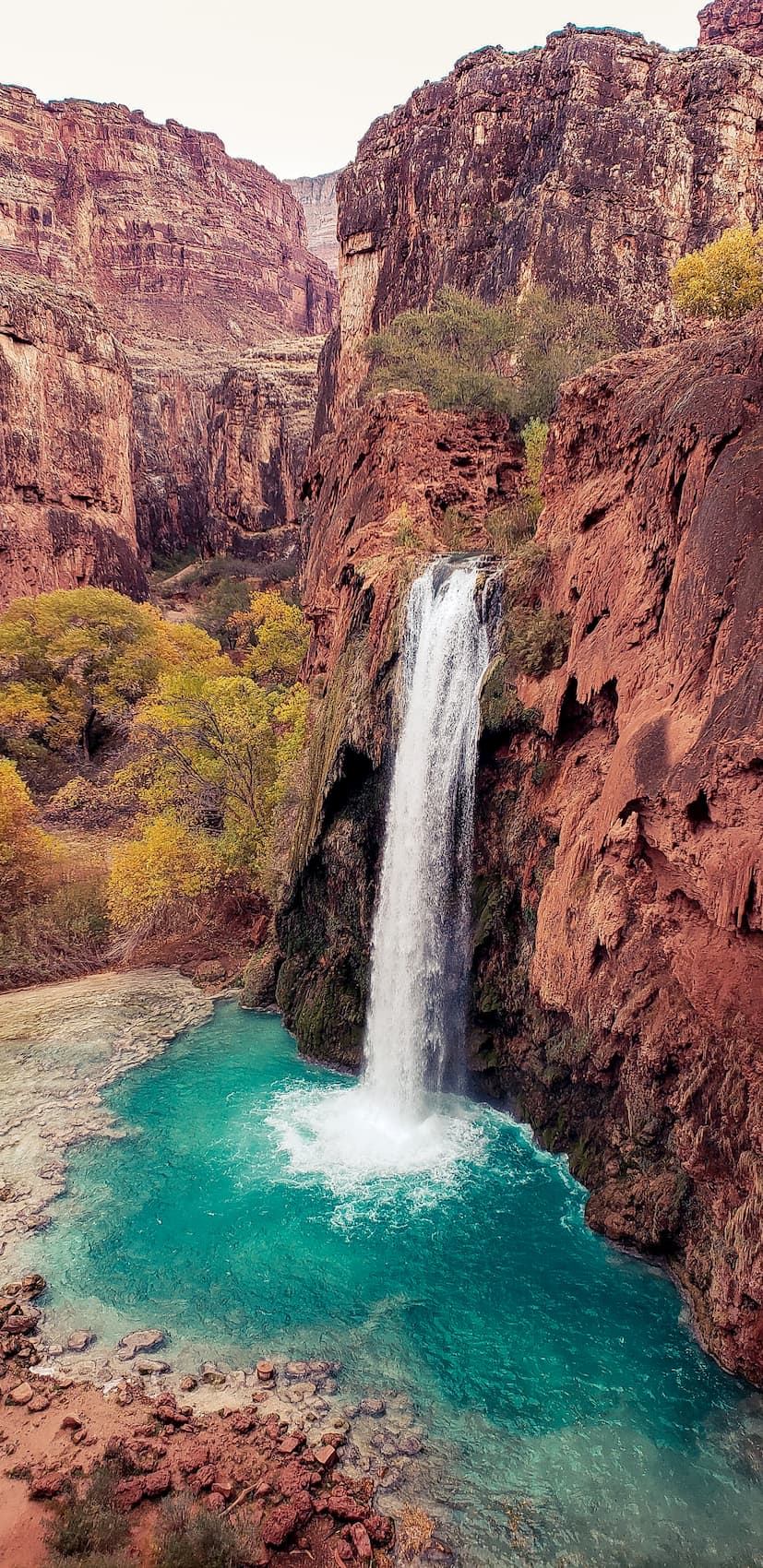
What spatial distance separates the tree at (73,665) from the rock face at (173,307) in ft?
18.5

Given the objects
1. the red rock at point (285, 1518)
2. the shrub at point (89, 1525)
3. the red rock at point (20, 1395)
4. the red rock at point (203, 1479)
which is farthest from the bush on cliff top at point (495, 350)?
the shrub at point (89, 1525)

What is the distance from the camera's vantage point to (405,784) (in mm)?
13977

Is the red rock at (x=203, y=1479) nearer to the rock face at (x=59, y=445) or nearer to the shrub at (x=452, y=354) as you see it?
the shrub at (x=452, y=354)

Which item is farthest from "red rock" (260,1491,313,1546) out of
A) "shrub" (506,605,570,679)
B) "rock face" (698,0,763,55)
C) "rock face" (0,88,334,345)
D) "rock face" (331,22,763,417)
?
"rock face" (0,88,334,345)

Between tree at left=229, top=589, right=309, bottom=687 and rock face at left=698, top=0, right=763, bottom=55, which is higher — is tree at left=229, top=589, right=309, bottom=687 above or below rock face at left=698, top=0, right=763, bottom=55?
below

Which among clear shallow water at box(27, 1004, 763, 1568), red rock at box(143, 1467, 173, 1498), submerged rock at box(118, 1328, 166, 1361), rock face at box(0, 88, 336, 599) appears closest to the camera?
red rock at box(143, 1467, 173, 1498)

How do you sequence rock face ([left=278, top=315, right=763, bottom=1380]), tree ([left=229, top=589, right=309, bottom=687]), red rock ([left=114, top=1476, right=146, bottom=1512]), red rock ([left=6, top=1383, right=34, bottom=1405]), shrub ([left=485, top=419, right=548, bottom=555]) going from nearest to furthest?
red rock ([left=114, top=1476, right=146, bottom=1512]) < red rock ([left=6, top=1383, right=34, bottom=1405]) < rock face ([left=278, top=315, right=763, bottom=1380]) < shrub ([left=485, top=419, right=548, bottom=555]) < tree ([left=229, top=589, right=309, bottom=687])

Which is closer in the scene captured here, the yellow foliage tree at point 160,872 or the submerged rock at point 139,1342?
the submerged rock at point 139,1342

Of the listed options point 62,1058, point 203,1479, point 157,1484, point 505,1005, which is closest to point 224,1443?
point 203,1479

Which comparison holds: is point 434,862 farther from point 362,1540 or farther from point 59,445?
point 59,445

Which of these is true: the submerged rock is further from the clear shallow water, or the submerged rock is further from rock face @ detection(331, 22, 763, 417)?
rock face @ detection(331, 22, 763, 417)

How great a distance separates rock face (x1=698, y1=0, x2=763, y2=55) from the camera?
4716 cm

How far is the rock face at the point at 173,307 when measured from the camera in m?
52.3

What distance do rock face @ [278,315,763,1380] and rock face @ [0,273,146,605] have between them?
25.4 meters
